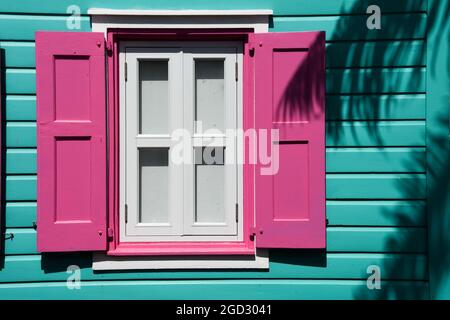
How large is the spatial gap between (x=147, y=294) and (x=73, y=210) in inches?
31.1

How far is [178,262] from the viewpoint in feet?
10.4

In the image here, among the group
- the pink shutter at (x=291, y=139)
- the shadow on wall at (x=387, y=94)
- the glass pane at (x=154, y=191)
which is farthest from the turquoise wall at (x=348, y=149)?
the glass pane at (x=154, y=191)

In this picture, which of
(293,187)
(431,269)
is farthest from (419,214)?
(293,187)

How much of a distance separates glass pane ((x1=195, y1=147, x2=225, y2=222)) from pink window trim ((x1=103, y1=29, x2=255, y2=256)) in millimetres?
174

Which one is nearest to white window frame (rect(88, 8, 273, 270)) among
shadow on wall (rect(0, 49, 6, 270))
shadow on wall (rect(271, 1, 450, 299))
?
shadow on wall (rect(271, 1, 450, 299))

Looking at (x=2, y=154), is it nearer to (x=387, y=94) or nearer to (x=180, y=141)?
(x=180, y=141)

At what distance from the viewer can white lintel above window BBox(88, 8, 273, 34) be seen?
3.12 meters

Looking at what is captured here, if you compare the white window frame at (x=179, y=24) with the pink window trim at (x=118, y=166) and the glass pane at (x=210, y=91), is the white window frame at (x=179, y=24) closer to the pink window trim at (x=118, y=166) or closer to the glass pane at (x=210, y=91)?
the pink window trim at (x=118, y=166)

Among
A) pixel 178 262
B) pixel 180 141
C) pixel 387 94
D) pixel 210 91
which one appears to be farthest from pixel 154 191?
pixel 387 94

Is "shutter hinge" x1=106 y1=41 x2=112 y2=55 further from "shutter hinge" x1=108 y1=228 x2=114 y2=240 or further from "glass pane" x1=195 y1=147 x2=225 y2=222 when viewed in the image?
"shutter hinge" x1=108 y1=228 x2=114 y2=240

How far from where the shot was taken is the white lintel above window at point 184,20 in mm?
3115

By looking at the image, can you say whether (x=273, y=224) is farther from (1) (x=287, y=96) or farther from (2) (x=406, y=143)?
(2) (x=406, y=143)

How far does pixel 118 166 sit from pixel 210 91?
855 mm

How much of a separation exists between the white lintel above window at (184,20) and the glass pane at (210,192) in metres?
0.97
